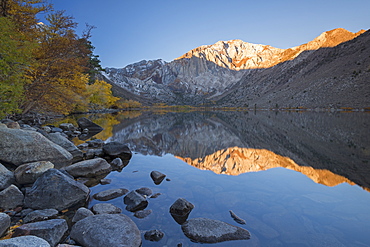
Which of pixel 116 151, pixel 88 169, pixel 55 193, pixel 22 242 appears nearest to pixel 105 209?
pixel 55 193

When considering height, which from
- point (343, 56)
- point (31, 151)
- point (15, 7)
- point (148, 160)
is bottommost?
point (148, 160)

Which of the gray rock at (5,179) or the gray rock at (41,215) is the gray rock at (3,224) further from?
the gray rock at (5,179)

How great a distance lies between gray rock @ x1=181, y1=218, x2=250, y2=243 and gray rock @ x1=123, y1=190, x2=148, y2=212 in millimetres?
1614

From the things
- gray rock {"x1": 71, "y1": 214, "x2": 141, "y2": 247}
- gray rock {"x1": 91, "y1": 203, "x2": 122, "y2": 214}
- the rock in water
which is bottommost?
gray rock {"x1": 91, "y1": 203, "x2": 122, "y2": 214}

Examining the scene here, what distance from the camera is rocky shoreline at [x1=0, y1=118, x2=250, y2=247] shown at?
4.15 meters

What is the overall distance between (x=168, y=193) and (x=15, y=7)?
754 inches

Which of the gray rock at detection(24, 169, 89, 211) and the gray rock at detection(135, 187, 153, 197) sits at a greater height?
the gray rock at detection(24, 169, 89, 211)

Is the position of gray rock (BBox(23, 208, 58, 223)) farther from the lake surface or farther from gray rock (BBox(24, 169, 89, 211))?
the lake surface

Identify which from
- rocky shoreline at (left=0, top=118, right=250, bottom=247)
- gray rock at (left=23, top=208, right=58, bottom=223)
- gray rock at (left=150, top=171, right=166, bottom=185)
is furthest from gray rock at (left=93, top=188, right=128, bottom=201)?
gray rock at (left=150, top=171, right=166, bottom=185)

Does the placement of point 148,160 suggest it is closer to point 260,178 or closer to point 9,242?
A: point 260,178

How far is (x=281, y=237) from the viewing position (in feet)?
15.0

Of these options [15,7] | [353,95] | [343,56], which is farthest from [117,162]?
[343,56]

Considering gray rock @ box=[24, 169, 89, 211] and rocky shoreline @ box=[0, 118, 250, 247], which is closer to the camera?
rocky shoreline @ box=[0, 118, 250, 247]

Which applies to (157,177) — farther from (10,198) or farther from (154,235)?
(10,198)
